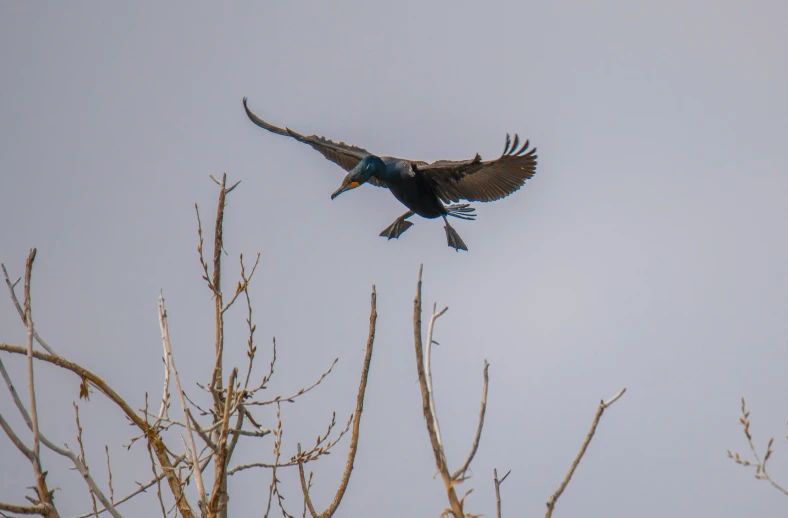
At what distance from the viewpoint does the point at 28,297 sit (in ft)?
13.6

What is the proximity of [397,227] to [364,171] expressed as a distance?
1360 mm

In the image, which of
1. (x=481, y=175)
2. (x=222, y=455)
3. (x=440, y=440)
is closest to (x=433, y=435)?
(x=440, y=440)

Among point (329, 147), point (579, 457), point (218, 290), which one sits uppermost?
point (329, 147)

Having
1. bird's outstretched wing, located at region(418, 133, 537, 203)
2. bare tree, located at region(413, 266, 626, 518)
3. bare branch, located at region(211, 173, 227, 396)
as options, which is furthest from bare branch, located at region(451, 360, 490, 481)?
bird's outstretched wing, located at region(418, 133, 537, 203)

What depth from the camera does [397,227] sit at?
11484mm

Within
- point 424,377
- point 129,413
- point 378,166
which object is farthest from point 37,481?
point 378,166

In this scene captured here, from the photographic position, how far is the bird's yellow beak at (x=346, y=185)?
33.8 ft

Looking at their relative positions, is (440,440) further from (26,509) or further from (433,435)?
(26,509)

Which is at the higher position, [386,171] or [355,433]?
[386,171]

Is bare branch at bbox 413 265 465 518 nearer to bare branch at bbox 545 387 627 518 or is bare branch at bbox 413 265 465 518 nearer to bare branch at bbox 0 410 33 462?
bare branch at bbox 545 387 627 518

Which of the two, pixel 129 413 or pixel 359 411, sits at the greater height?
pixel 129 413

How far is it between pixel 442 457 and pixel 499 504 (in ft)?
1.13

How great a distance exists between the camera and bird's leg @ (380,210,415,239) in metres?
11.4

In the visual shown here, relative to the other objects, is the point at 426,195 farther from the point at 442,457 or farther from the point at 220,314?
the point at 442,457
